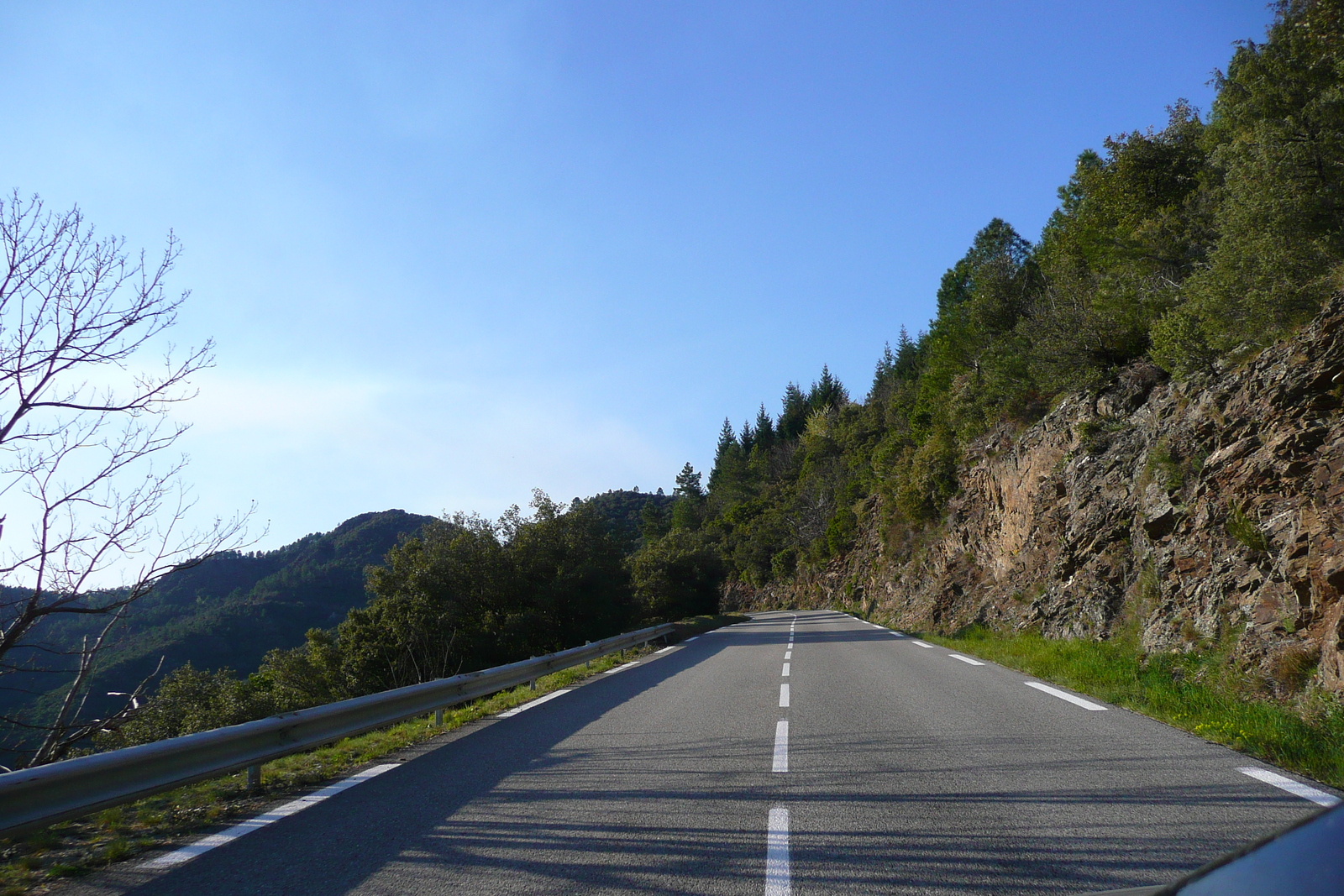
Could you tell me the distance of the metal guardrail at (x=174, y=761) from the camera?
3.80 meters

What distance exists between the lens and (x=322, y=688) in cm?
2572

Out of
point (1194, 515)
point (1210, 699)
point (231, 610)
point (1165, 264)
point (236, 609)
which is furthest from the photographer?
point (236, 609)

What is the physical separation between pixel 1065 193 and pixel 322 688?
36.1 m

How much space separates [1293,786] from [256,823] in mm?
6606

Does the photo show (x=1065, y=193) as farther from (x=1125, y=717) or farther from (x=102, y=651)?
(x=102, y=651)

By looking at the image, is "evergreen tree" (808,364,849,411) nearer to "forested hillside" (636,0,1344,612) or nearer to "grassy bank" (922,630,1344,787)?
"forested hillside" (636,0,1344,612)

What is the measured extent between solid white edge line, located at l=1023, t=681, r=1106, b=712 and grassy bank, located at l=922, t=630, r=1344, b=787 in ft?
0.97

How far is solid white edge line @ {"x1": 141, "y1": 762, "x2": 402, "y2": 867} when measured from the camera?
3850 mm

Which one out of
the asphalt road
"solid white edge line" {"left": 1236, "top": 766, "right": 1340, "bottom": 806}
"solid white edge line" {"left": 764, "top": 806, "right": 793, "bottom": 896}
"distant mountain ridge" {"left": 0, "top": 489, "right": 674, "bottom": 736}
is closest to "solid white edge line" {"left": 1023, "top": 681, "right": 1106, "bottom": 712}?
the asphalt road

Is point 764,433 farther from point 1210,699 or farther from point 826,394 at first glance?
point 1210,699

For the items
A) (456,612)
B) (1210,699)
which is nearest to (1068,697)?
(1210,699)

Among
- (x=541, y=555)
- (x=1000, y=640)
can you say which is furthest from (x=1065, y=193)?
(x=541, y=555)

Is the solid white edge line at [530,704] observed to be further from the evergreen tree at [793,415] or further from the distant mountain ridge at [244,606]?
the evergreen tree at [793,415]

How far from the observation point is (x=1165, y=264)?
1888 cm
